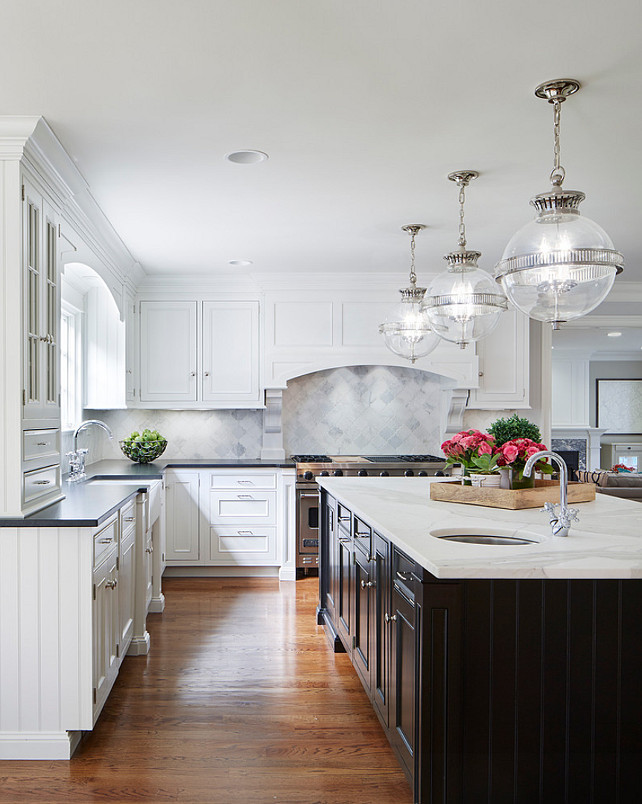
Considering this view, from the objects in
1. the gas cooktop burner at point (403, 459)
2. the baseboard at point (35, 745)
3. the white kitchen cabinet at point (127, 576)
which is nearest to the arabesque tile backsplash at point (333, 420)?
the gas cooktop burner at point (403, 459)

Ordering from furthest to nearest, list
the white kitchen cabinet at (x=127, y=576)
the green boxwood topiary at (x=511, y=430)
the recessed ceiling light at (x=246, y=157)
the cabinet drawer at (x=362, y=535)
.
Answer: the green boxwood topiary at (x=511, y=430) → the white kitchen cabinet at (x=127, y=576) → the recessed ceiling light at (x=246, y=157) → the cabinet drawer at (x=362, y=535)

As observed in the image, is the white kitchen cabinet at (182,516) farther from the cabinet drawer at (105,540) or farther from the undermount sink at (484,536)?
the undermount sink at (484,536)

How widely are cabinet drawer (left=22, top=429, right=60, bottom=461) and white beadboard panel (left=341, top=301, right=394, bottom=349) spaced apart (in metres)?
2.96

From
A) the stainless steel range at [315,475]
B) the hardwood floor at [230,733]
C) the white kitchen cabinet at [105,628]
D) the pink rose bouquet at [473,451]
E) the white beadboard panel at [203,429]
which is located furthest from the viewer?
the white beadboard panel at [203,429]

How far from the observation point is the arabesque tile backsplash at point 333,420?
6004 millimetres

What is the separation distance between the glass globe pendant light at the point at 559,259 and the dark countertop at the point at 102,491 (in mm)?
1748

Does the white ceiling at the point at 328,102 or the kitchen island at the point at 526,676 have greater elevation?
the white ceiling at the point at 328,102

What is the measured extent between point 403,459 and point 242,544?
147 cm

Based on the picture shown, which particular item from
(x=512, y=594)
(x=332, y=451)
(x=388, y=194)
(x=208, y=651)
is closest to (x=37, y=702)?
(x=208, y=651)

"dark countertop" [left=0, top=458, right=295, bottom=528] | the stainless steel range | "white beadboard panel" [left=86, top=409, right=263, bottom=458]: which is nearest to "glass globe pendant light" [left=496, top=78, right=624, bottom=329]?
"dark countertop" [left=0, top=458, right=295, bottom=528]

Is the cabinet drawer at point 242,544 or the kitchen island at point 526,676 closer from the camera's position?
the kitchen island at point 526,676

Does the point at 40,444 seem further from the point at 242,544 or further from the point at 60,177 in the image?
the point at 242,544

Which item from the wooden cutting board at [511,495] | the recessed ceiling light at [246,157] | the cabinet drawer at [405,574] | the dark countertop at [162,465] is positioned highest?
the recessed ceiling light at [246,157]

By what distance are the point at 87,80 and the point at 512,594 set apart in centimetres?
213
